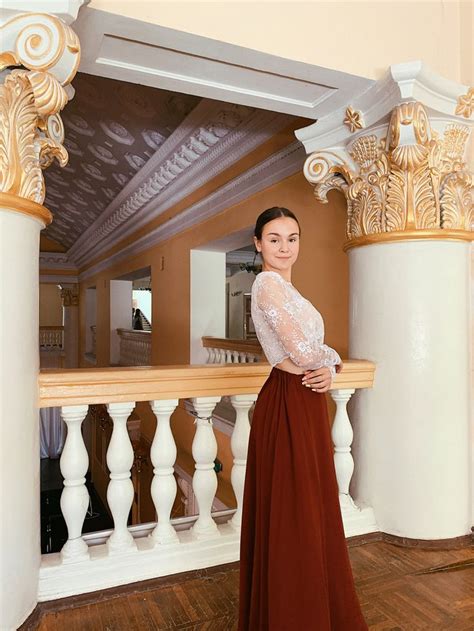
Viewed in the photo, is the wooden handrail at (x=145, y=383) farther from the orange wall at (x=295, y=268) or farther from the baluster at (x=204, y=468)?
the orange wall at (x=295, y=268)

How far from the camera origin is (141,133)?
18.2 feet

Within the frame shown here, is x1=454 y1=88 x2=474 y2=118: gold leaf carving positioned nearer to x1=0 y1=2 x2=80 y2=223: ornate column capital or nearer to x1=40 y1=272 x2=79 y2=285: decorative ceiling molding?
x1=0 y1=2 x2=80 y2=223: ornate column capital

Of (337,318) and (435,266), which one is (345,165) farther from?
(337,318)

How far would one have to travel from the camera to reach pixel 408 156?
2.71 meters

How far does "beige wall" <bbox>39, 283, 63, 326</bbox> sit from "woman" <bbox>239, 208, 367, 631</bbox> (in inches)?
763

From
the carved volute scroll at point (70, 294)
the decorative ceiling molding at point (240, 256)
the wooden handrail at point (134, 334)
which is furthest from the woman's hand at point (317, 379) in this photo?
the carved volute scroll at point (70, 294)

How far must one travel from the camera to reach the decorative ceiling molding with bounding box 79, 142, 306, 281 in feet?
14.0

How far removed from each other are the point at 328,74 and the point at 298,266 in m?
1.98

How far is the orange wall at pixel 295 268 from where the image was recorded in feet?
12.9

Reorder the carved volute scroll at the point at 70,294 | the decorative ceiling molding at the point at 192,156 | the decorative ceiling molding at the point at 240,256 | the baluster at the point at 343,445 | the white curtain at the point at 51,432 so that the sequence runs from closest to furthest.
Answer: the baluster at the point at 343,445 < the decorative ceiling molding at the point at 192,156 < the decorative ceiling molding at the point at 240,256 < the carved volute scroll at the point at 70,294 < the white curtain at the point at 51,432

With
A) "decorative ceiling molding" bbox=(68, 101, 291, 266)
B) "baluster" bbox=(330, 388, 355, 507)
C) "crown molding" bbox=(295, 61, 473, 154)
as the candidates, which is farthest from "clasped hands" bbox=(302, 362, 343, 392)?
"decorative ceiling molding" bbox=(68, 101, 291, 266)

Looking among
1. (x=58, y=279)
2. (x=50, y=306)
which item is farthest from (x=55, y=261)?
(x=50, y=306)

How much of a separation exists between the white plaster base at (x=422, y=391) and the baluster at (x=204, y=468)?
1013mm

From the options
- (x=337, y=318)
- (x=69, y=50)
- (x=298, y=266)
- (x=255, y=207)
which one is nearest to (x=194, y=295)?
(x=255, y=207)
